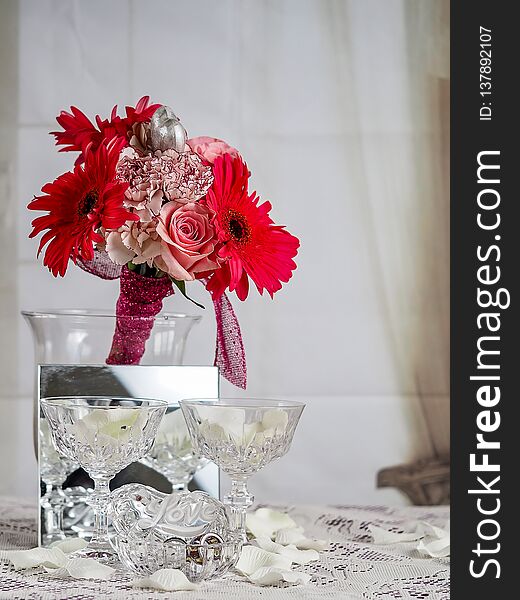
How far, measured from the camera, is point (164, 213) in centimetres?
101

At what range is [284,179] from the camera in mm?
1996

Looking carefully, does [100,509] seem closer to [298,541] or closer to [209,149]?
[298,541]

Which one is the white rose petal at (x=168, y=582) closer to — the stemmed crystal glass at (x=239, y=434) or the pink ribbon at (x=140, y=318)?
the stemmed crystal glass at (x=239, y=434)

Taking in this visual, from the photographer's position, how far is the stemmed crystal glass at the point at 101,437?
934 millimetres

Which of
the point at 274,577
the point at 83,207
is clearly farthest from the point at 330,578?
the point at 83,207

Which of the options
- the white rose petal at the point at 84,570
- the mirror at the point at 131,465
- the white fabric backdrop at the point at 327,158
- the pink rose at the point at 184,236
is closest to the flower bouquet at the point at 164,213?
the pink rose at the point at 184,236

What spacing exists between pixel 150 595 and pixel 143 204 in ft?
1.51

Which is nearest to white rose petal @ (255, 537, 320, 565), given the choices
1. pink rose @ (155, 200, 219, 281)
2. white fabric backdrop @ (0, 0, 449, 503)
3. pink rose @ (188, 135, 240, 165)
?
pink rose @ (155, 200, 219, 281)

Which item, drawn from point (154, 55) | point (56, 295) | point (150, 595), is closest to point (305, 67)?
point (154, 55)

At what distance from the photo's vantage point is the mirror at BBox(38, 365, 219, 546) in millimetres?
1066

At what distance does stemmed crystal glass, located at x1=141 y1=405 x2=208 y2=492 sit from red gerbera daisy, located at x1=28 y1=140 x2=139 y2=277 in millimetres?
259

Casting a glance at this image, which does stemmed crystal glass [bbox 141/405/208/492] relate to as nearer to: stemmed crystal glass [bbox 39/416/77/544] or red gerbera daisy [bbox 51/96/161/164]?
stemmed crystal glass [bbox 39/416/77/544]

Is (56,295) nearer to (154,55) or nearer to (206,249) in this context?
(154,55)

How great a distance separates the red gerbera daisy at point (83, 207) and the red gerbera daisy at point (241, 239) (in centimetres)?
11
